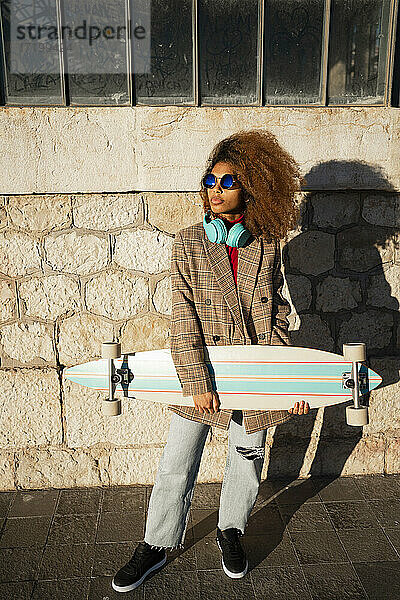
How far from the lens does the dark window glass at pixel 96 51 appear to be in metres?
2.89

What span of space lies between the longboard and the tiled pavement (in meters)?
0.77

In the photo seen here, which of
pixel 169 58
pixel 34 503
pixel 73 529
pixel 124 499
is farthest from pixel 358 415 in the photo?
pixel 169 58

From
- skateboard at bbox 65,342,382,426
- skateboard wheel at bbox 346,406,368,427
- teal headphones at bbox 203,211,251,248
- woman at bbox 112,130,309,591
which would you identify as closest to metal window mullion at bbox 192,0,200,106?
woman at bbox 112,130,309,591

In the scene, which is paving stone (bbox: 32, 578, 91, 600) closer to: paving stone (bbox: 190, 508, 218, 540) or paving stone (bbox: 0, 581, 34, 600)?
paving stone (bbox: 0, 581, 34, 600)

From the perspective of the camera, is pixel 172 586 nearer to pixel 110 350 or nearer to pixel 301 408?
pixel 301 408

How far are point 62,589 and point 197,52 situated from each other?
2768 millimetres

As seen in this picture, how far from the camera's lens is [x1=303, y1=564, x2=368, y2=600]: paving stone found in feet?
7.61

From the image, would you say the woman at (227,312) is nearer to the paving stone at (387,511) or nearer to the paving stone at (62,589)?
the paving stone at (62,589)

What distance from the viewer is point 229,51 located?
2.98 meters

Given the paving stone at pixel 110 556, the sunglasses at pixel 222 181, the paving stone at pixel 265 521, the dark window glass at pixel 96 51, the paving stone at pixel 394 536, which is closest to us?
the sunglasses at pixel 222 181

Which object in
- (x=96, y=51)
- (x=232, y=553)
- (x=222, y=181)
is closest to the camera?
(x=222, y=181)

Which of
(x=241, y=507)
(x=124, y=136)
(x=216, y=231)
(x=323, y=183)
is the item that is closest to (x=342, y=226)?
(x=323, y=183)

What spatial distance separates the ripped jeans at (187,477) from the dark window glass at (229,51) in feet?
5.84

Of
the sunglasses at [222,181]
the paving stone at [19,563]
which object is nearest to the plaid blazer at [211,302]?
the sunglasses at [222,181]
